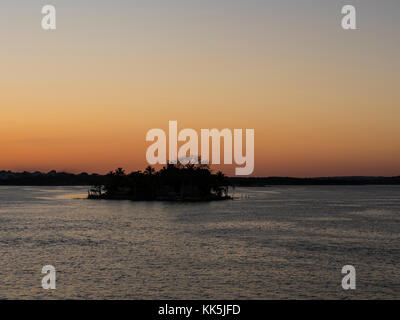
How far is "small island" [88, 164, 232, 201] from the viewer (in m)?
188

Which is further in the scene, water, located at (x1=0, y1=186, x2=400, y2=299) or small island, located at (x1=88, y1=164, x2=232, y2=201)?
small island, located at (x1=88, y1=164, x2=232, y2=201)

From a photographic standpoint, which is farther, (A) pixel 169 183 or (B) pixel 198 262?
(A) pixel 169 183

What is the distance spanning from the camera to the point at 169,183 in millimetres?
192875

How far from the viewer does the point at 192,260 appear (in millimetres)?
49219

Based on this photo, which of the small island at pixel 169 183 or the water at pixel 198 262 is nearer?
the water at pixel 198 262

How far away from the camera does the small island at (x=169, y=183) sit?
188 metres

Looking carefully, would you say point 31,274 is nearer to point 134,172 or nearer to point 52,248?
point 52,248
